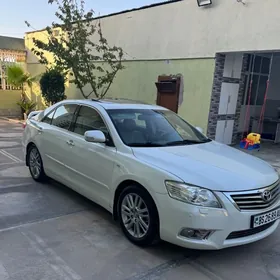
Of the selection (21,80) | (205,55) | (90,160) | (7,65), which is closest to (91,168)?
(90,160)

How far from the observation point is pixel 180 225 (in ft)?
9.07

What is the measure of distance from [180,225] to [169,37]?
791 centimetres

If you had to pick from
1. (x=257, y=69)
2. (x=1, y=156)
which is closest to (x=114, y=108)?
(x=1, y=156)

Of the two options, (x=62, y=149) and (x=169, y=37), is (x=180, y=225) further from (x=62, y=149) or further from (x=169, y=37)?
(x=169, y=37)

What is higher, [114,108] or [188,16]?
[188,16]

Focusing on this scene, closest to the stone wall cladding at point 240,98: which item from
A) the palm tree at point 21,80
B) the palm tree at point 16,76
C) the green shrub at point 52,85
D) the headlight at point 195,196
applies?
the green shrub at point 52,85

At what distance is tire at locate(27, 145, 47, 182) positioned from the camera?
5008 millimetres

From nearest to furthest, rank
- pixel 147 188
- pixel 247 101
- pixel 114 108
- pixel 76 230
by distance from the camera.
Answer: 1. pixel 147 188
2. pixel 76 230
3. pixel 114 108
4. pixel 247 101

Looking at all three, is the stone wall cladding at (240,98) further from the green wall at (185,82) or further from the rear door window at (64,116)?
the rear door window at (64,116)

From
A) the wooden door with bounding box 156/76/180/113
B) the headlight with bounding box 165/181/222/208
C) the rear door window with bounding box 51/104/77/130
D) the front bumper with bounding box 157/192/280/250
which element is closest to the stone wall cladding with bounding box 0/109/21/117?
the wooden door with bounding box 156/76/180/113

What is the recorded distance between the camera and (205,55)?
28.5ft

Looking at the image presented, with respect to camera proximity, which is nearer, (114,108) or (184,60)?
(114,108)

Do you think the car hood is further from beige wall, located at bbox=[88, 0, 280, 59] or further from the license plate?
beige wall, located at bbox=[88, 0, 280, 59]

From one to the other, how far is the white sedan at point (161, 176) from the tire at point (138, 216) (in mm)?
10
